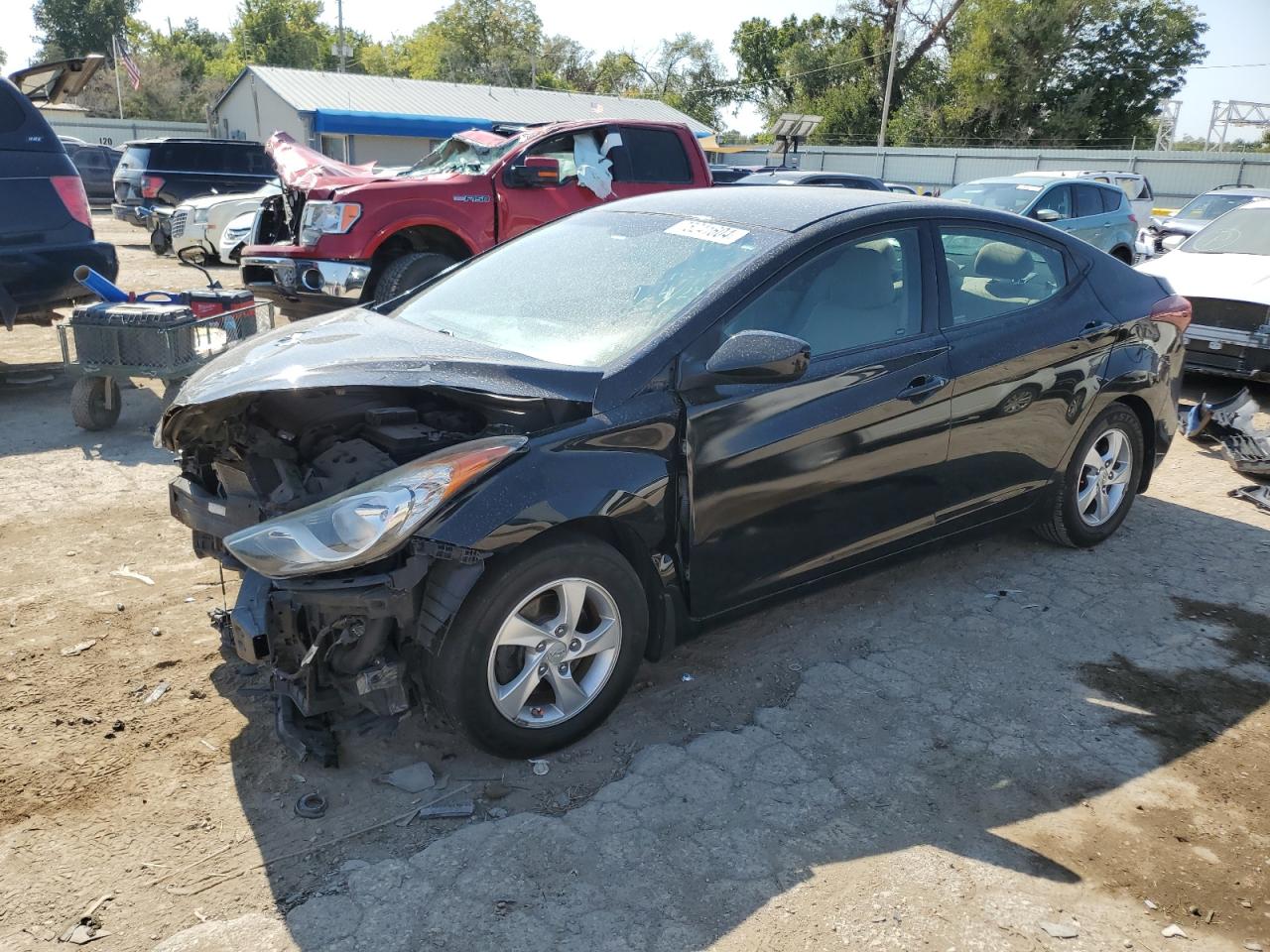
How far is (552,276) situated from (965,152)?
105ft

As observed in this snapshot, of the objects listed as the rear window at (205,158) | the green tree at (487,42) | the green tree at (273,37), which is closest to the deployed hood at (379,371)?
the rear window at (205,158)

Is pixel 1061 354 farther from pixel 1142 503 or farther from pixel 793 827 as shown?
pixel 793 827

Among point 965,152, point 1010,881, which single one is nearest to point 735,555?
point 1010,881

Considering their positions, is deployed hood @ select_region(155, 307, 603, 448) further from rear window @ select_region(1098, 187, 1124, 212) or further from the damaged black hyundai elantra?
rear window @ select_region(1098, 187, 1124, 212)

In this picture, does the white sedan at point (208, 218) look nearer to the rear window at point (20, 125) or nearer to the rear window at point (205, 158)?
the rear window at point (205, 158)

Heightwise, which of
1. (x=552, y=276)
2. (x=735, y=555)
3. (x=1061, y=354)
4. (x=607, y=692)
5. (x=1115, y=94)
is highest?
(x=1115, y=94)

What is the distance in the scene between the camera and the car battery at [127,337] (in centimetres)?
627

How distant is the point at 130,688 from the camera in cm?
352

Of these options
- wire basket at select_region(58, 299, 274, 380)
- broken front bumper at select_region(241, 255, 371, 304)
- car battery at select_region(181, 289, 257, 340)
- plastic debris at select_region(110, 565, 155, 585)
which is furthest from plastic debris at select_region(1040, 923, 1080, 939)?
broken front bumper at select_region(241, 255, 371, 304)

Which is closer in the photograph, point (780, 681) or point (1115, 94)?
point (780, 681)

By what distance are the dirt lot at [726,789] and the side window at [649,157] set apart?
20.3 feet

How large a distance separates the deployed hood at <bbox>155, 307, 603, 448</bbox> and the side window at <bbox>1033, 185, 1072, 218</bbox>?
36.3 ft

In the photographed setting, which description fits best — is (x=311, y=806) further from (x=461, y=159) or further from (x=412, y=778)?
(x=461, y=159)

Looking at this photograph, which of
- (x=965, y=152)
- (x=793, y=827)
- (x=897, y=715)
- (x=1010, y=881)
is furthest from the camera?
(x=965, y=152)
